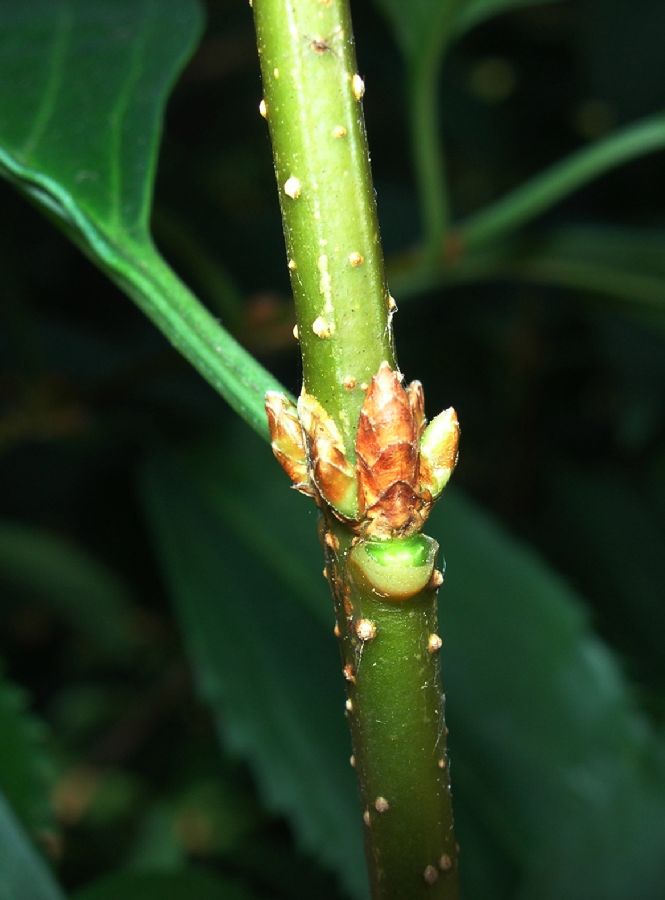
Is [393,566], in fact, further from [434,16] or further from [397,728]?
[434,16]

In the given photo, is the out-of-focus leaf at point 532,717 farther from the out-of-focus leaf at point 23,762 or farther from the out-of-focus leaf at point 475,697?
the out-of-focus leaf at point 23,762

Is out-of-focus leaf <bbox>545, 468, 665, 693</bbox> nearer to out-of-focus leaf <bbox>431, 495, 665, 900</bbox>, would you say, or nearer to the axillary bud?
out-of-focus leaf <bbox>431, 495, 665, 900</bbox>

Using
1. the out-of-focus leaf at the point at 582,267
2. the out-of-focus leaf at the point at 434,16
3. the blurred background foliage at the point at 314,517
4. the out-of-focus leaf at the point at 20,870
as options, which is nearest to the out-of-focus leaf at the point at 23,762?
the blurred background foliage at the point at 314,517

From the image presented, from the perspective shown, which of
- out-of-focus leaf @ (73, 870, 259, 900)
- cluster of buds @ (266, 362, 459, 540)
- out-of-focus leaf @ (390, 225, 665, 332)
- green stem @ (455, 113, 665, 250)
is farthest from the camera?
out-of-focus leaf @ (390, 225, 665, 332)

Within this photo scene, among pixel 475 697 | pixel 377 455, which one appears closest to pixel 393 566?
pixel 377 455

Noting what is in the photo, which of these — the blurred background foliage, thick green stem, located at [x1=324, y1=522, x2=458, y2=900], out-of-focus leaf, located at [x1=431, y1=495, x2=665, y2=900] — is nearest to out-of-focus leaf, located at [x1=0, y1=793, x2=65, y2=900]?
the blurred background foliage

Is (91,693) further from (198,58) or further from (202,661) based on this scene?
(198,58)
